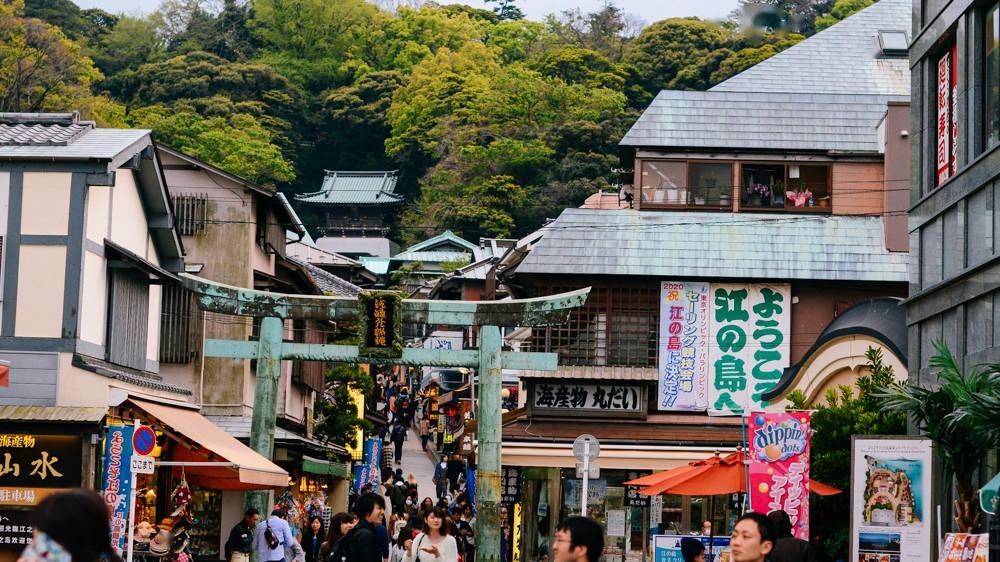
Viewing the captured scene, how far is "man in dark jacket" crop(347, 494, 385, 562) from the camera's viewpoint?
1357cm

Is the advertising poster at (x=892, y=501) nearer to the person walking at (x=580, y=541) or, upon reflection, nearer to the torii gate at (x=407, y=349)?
the person walking at (x=580, y=541)

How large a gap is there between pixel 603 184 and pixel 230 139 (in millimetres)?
20234

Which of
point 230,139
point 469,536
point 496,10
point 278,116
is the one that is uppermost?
point 496,10

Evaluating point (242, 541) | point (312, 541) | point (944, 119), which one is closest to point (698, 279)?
point (312, 541)

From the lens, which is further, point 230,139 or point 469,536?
point 230,139

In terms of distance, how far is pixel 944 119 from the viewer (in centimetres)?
1733

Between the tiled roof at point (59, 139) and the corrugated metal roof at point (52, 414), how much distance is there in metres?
3.58

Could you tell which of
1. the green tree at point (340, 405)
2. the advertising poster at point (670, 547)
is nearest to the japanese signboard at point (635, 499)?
the advertising poster at point (670, 547)

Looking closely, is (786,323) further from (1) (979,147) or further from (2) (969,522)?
(2) (969,522)

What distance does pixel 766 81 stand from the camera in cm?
3466

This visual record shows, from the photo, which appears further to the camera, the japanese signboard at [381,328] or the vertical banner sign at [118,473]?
the japanese signboard at [381,328]

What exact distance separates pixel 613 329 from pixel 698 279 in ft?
7.30

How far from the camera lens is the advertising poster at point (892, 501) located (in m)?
14.1

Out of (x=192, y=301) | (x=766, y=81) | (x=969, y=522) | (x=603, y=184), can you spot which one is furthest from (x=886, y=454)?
(x=603, y=184)
